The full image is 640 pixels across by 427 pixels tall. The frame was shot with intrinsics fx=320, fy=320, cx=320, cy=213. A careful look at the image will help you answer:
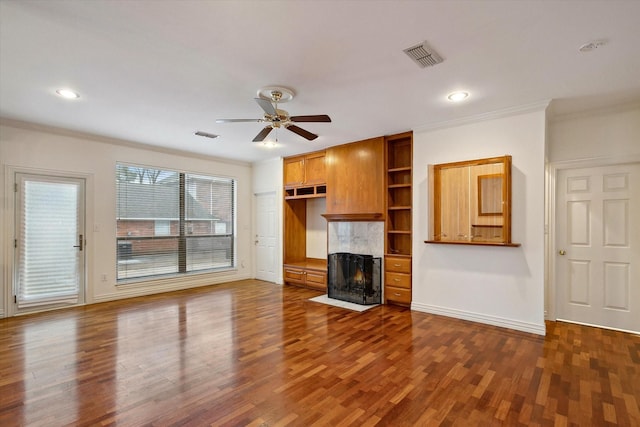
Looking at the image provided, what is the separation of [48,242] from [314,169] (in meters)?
4.43

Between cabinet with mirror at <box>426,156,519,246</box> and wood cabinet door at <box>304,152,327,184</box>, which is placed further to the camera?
wood cabinet door at <box>304,152,327,184</box>

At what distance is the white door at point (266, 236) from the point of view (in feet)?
23.2

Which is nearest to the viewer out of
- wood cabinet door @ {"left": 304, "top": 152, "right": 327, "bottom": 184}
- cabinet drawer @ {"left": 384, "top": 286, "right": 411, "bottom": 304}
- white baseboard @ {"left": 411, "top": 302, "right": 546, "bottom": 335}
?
white baseboard @ {"left": 411, "top": 302, "right": 546, "bottom": 335}

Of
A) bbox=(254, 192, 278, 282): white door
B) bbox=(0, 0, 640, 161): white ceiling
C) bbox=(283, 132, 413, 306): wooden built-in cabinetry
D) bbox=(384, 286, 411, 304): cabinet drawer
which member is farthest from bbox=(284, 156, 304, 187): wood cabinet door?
bbox=(384, 286, 411, 304): cabinet drawer

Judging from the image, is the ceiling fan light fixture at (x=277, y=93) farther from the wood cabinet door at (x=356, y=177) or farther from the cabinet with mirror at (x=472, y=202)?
the cabinet with mirror at (x=472, y=202)

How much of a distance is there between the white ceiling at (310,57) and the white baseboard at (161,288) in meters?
2.91

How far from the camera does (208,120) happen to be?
4391 mm

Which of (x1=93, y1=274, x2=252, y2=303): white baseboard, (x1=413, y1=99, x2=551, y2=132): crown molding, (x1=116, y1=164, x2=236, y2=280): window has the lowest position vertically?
(x1=93, y1=274, x2=252, y2=303): white baseboard

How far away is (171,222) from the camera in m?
6.25

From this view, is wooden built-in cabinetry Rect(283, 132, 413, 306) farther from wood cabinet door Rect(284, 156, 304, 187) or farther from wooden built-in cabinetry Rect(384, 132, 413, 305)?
wood cabinet door Rect(284, 156, 304, 187)

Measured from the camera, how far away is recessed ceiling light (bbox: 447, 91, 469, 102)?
349 cm

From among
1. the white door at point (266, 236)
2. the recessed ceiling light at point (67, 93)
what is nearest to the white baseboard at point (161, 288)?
the white door at point (266, 236)

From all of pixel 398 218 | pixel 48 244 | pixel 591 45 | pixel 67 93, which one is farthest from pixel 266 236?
pixel 591 45

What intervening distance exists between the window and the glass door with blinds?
607 millimetres
